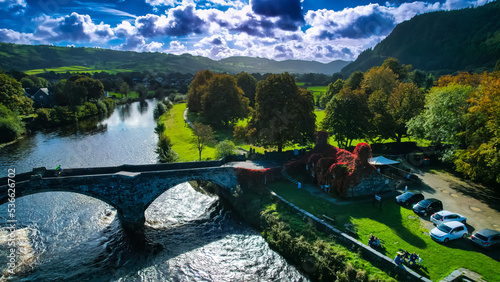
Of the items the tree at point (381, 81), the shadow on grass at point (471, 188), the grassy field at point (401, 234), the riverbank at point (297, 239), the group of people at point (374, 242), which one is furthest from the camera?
the tree at point (381, 81)

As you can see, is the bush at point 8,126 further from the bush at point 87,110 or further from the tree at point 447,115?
the tree at point 447,115

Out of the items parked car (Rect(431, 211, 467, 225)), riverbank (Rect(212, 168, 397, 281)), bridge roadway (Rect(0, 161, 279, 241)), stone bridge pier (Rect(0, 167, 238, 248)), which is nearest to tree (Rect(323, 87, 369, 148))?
riverbank (Rect(212, 168, 397, 281))

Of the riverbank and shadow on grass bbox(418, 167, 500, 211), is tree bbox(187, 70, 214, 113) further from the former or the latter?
shadow on grass bbox(418, 167, 500, 211)

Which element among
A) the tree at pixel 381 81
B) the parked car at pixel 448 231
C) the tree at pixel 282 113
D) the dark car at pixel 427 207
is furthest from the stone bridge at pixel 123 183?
the tree at pixel 381 81

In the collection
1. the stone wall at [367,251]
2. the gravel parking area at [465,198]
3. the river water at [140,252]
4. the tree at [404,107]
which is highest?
the tree at [404,107]

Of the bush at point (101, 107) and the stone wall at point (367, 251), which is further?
the bush at point (101, 107)

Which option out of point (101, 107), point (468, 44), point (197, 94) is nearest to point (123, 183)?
point (197, 94)

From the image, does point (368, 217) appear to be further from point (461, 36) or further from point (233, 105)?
point (461, 36)
